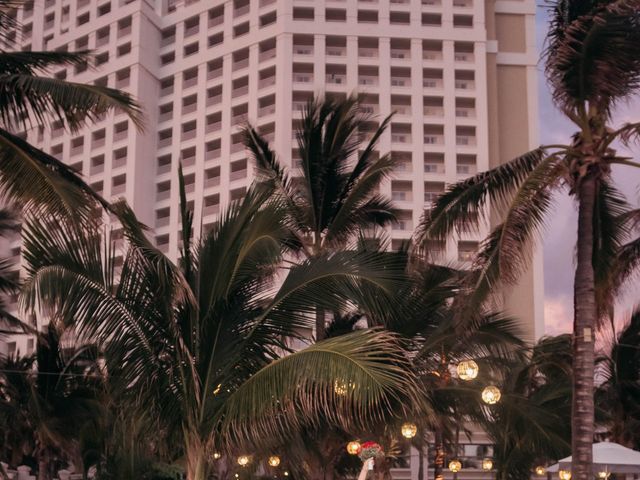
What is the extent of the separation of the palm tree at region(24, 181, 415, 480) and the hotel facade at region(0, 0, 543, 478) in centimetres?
4496

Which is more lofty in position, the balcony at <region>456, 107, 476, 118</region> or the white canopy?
the balcony at <region>456, 107, 476, 118</region>

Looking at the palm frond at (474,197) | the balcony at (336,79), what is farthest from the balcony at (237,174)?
the palm frond at (474,197)

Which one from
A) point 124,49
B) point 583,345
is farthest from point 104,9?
point 583,345

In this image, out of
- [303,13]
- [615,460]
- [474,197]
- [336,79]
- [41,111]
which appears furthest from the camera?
[303,13]

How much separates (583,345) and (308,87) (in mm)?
48139

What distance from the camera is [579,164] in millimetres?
12359

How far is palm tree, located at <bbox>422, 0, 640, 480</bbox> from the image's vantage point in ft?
39.0

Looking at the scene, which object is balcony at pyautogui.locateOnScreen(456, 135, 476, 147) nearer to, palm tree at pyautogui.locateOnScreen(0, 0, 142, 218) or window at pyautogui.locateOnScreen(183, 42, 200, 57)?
window at pyautogui.locateOnScreen(183, 42, 200, 57)

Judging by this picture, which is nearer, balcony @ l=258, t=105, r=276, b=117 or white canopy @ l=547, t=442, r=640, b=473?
white canopy @ l=547, t=442, r=640, b=473

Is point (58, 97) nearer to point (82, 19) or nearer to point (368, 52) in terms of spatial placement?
point (368, 52)

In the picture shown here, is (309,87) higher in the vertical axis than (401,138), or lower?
higher

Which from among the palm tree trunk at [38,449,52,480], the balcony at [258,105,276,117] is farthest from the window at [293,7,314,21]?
the palm tree trunk at [38,449,52,480]

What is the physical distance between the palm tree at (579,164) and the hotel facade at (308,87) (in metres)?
43.3

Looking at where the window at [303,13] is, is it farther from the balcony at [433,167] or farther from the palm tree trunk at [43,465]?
the palm tree trunk at [43,465]
